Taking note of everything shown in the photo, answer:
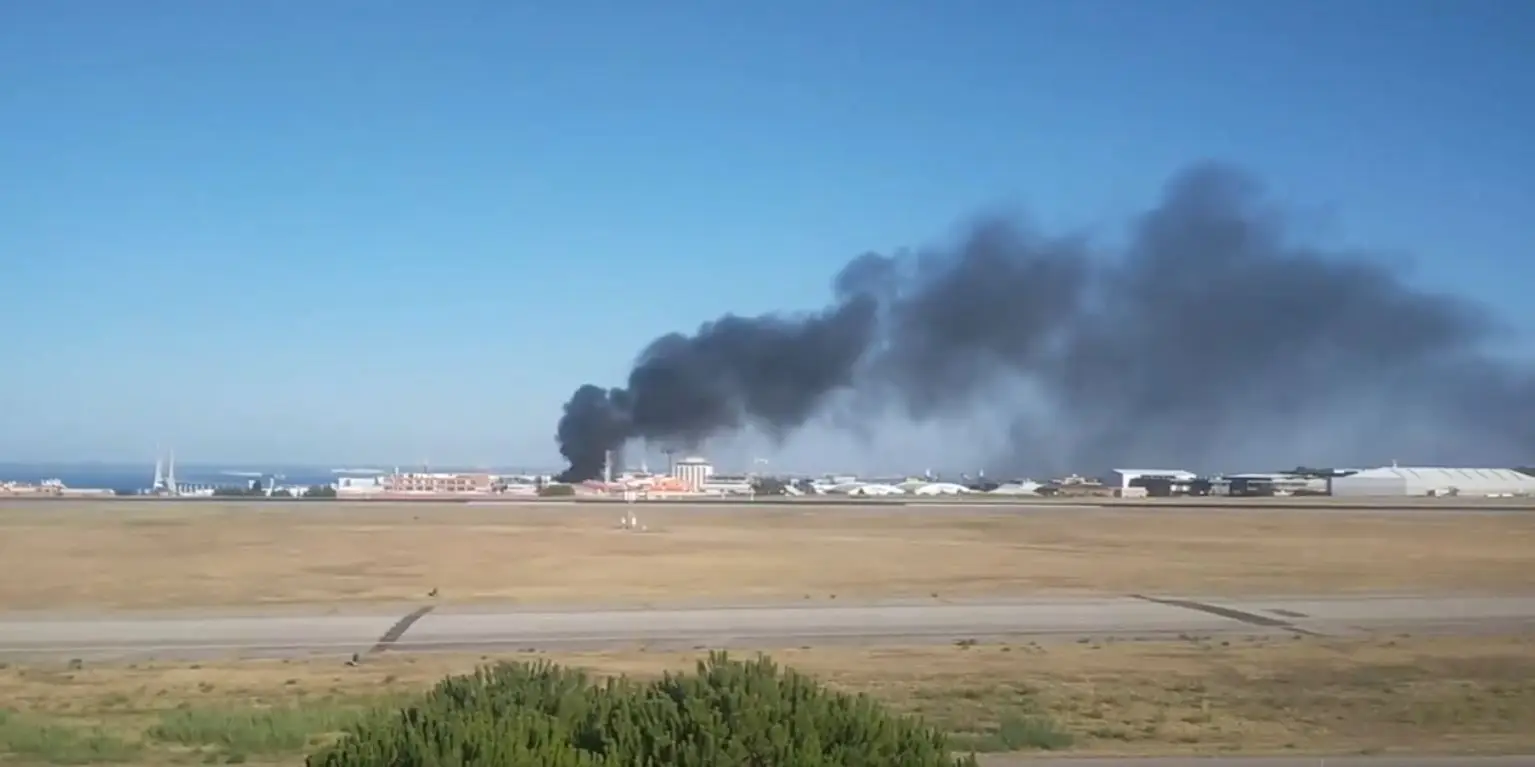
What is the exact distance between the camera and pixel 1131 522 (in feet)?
226

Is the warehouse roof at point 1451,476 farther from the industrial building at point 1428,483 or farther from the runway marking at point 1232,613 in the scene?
the runway marking at point 1232,613

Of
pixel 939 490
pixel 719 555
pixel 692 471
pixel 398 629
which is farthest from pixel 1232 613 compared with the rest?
A: pixel 939 490

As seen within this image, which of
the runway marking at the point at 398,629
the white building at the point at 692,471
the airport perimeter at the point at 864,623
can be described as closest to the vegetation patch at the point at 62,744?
the airport perimeter at the point at 864,623

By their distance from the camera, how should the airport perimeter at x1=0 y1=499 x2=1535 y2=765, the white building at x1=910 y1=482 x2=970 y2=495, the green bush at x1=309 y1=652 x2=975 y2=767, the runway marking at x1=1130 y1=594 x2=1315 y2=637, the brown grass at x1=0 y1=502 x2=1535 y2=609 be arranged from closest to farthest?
the green bush at x1=309 y1=652 x2=975 y2=767, the airport perimeter at x1=0 y1=499 x2=1535 y2=765, the runway marking at x1=1130 y1=594 x2=1315 y2=637, the brown grass at x1=0 y1=502 x2=1535 y2=609, the white building at x1=910 y1=482 x2=970 y2=495

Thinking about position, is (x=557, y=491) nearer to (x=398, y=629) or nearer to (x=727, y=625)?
(x=398, y=629)

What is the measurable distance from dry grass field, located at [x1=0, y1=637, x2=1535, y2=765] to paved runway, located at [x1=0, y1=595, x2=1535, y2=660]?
5.51 ft

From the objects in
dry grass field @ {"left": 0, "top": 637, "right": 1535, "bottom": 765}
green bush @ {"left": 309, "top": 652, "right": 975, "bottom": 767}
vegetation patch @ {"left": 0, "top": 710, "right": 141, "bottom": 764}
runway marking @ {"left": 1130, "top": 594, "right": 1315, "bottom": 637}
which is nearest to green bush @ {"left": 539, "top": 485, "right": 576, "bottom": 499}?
runway marking @ {"left": 1130, "top": 594, "right": 1315, "bottom": 637}

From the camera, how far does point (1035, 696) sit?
1798 cm

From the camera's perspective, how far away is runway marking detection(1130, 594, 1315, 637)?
1038 inches

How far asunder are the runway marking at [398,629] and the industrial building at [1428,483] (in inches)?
4555

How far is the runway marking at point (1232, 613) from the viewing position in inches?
1038

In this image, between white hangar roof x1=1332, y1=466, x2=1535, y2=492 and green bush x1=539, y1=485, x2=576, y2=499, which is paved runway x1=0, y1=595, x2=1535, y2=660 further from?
white hangar roof x1=1332, y1=466, x2=1535, y2=492

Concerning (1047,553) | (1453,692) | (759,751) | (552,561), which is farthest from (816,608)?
(759,751)

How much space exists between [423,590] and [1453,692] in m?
24.1
